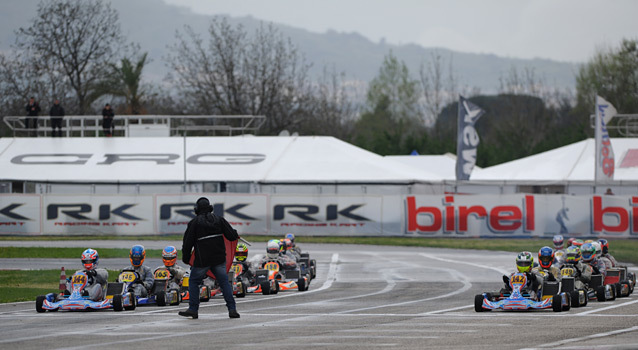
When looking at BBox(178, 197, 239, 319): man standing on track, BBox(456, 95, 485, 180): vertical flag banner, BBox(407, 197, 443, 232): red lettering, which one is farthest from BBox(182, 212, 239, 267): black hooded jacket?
BBox(456, 95, 485, 180): vertical flag banner

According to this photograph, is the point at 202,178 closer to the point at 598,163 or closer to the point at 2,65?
the point at 598,163

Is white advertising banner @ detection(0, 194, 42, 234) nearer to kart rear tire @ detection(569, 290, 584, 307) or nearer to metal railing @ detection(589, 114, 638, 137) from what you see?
metal railing @ detection(589, 114, 638, 137)

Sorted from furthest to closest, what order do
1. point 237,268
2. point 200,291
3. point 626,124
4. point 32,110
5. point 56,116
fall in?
point 626,124 < point 32,110 < point 56,116 < point 237,268 < point 200,291

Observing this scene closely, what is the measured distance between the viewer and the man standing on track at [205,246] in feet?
49.1

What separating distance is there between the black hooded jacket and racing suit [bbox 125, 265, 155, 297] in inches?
125

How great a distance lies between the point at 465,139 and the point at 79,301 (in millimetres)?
30561

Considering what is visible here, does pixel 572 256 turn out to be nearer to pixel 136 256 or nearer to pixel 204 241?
pixel 204 241

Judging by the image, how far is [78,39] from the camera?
74.2 metres

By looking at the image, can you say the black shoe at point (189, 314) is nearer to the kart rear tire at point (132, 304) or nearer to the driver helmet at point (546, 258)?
the kart rear tire at point (132, 304)

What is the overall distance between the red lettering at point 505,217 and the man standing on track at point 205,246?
26979 millimetres

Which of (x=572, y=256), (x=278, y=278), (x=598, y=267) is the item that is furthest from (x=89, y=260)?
(x=598, y=267)

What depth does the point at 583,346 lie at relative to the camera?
38.0 feet

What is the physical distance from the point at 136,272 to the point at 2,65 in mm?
61250

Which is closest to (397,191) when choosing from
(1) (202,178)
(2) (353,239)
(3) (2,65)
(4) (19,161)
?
(2) (353,239)
